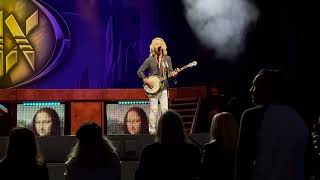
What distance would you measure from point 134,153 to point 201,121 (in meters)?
4.49

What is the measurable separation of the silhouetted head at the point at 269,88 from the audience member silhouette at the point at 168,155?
67 cm

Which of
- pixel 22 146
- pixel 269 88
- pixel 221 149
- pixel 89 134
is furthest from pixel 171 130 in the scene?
pixel 22 146

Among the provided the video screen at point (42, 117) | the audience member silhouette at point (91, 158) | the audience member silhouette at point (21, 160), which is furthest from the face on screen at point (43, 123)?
the audience member silhouette at point (21, 160)

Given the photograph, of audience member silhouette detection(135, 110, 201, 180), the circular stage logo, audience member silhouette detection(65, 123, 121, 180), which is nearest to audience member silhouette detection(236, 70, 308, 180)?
audience member silhouette detection(135, 110, 201, 180)

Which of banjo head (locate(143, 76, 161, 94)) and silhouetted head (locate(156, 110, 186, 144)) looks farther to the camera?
banjo head (locate(143, 76, 161, 94))

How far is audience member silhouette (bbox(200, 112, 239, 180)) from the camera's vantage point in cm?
434

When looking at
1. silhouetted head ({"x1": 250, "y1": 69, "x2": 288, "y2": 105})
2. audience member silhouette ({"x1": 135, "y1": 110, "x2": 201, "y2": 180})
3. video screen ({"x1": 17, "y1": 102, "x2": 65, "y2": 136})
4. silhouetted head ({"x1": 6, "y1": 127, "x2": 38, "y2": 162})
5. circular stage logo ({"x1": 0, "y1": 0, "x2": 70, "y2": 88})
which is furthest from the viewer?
circular stage logo ({"x1": 0, "y1": 0, "x2": 70, "y2": 88})

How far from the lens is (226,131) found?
435 centimetres

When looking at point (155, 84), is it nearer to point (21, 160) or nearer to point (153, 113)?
point (153, 113)

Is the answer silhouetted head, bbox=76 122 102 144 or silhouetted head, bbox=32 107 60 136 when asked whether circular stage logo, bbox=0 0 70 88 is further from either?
silhouetted head, bbox=76 122 102 144

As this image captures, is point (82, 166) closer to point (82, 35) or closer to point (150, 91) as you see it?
point (150, 91)

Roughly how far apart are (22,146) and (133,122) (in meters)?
6.98

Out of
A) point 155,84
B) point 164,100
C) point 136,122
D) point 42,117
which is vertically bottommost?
point 136,122

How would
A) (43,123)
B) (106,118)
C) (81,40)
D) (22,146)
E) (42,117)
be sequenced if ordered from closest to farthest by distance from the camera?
(22,146) → (43,123) → (42,117) → (106,118) → (81,40)
